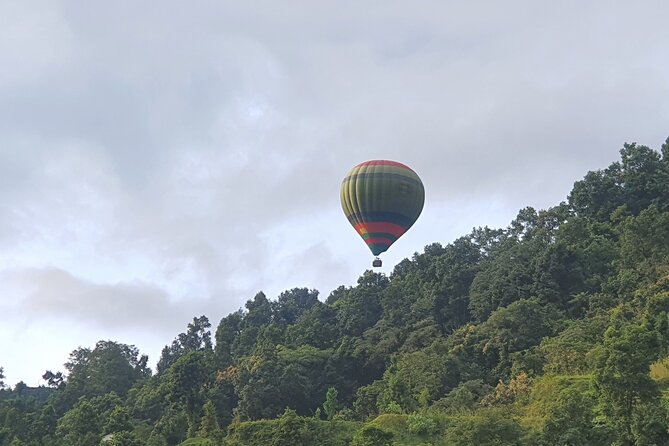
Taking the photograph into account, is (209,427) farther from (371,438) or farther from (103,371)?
(103,371)

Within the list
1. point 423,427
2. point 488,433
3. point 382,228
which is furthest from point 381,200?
point 488,433

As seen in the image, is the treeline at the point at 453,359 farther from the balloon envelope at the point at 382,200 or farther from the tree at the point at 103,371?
the balloon envelope at the point at 382,200

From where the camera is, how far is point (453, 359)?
124ft

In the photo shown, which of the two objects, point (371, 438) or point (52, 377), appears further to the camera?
point (52, 377)

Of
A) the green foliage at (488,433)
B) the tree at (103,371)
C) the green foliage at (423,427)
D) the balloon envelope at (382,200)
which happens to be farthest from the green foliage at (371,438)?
the tree at (103,371)

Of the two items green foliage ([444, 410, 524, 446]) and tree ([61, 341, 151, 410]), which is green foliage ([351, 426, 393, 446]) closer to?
green foliage ([444, 410, 524, 446])

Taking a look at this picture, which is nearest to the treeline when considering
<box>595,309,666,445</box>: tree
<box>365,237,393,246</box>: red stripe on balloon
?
<box>595,309,666,445</box>: tree

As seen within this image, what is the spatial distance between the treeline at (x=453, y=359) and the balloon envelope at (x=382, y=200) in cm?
729

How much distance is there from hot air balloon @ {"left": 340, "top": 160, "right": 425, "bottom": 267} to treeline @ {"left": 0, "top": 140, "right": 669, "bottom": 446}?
23.8ft

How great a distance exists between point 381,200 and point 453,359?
966 cm

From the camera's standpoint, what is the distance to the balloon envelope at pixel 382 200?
34.2 meters

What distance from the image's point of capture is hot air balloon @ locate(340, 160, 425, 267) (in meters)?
34.2

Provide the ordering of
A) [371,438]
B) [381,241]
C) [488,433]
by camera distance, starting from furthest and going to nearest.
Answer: [381,241]
[371,438]
[488,433]

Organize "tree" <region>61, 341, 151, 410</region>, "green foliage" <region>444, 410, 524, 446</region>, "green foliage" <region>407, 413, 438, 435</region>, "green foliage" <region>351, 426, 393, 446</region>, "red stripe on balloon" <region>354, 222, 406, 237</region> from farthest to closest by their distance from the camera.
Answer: "tree" <region>61, 341, 151, 410</region> → "red stripe on balloon" <region>354, 222, 406, 237</region> → "green foliage" <region>407, 413, 438, 435</region> → "green foliage" <region>351, 426, 393, 446</region> → "green foliage" <region>444, 410, 524, 446</region>
